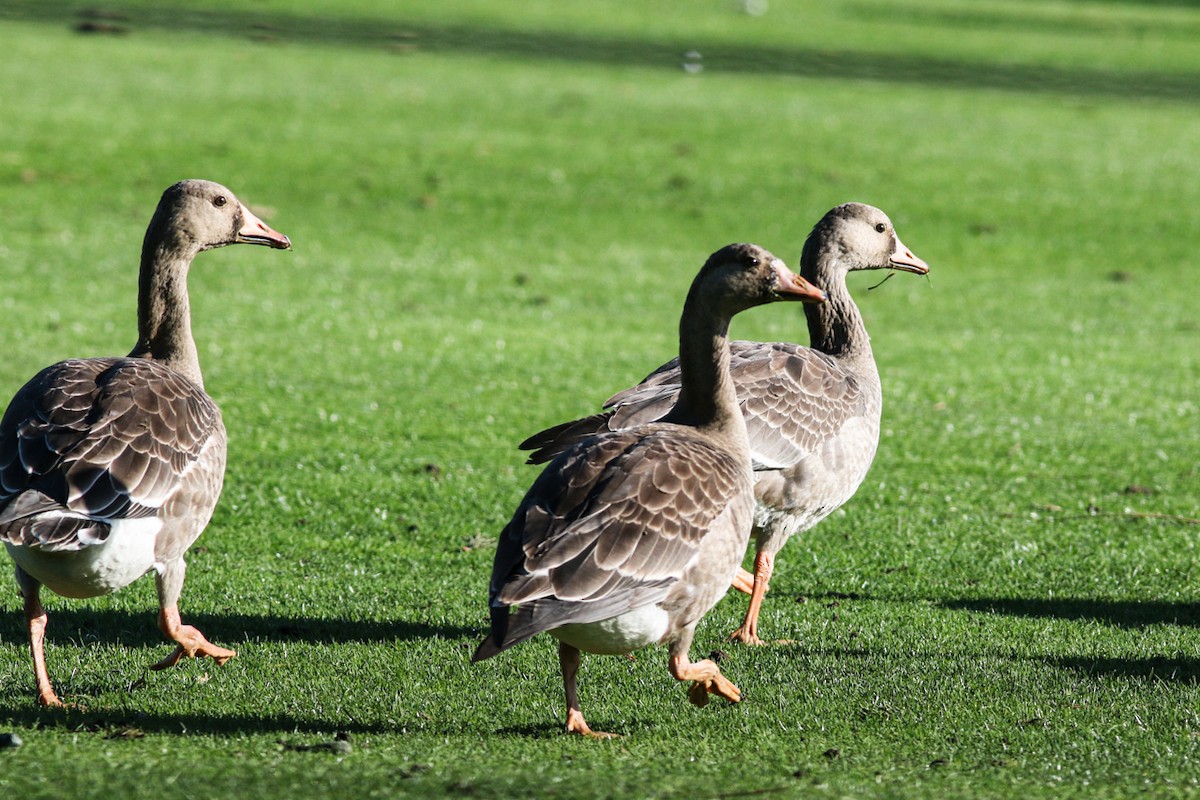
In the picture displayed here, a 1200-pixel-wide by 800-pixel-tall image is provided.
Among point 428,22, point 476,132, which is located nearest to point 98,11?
point 428,22

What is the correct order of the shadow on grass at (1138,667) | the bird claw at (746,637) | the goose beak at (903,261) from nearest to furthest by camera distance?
the shadow on grass at (1138,667), the bird claw at (746,637), the goose beak at (903,261)

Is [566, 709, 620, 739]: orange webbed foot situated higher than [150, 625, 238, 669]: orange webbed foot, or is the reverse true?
[566, 709, 620, 739]: orange webbed foot

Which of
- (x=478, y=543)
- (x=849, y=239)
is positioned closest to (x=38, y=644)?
(x=478, y=543)

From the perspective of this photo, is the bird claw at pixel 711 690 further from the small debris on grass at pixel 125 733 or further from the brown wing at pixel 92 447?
the brown wing at pixel 92 447

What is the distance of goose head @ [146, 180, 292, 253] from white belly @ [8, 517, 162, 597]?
2.36 m

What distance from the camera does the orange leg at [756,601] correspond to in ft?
26.2

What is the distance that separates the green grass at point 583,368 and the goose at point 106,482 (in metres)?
0.53

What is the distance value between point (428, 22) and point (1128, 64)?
20099 mm

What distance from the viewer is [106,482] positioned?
635 centimetres

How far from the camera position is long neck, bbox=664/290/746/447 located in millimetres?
6652

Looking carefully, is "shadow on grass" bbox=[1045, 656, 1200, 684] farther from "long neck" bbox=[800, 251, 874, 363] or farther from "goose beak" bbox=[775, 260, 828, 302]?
"long neck" bbox=[800, 251, 874, 363]

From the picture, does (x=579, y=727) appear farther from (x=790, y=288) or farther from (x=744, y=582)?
(x=744, y=582)

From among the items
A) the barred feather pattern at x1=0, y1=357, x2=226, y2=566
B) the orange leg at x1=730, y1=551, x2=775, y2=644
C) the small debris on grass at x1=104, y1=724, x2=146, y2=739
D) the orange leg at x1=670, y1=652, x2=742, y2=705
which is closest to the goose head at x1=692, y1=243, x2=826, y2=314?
the orange leg at x1=670, y1=652, x2=742, y2=705

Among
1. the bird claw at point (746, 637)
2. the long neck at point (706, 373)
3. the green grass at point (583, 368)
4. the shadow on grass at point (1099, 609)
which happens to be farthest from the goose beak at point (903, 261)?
the long neck at point (706, 373)
